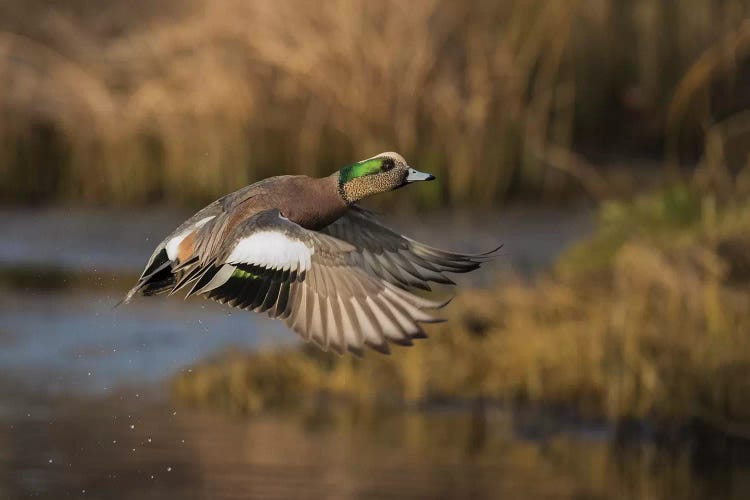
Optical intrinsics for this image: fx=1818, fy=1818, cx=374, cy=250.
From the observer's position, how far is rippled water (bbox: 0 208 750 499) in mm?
8844

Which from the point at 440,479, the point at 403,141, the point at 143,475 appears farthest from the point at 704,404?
the point at 403,141

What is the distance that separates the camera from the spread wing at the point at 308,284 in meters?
5.91

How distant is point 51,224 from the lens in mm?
14555

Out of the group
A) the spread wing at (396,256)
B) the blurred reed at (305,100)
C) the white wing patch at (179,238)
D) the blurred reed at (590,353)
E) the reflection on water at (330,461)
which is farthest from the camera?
the blurred reed at (305,100)

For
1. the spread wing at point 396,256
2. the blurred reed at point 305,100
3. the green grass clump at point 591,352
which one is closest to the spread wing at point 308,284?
the spread wing at point 396,256

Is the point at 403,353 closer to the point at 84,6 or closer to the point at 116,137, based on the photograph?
the point at 116,137

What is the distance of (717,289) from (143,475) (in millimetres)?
3314

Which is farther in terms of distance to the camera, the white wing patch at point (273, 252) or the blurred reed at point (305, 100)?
the blurred reed at point (305, 100)

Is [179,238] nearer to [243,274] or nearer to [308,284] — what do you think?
[243,274]

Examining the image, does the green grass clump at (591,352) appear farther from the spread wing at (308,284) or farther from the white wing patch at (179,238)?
the spread wing at (308,284)

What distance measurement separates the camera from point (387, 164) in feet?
20.6

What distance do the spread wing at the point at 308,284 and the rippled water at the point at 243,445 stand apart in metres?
2.62

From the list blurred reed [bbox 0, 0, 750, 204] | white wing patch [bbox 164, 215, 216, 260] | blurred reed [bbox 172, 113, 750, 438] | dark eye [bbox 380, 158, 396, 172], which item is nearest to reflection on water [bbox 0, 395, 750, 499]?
blurred reed [bbox 172, 113, 750, 438]

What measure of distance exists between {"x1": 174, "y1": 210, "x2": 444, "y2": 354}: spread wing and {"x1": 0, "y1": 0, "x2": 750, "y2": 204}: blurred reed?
7.22m
